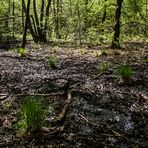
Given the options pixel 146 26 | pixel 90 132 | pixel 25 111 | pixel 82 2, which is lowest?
pixel 90 132

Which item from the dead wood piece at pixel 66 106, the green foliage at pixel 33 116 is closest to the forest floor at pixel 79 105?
the dead wood piece at pixel 66 106

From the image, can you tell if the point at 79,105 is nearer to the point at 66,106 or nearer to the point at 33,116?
the point at 66,106

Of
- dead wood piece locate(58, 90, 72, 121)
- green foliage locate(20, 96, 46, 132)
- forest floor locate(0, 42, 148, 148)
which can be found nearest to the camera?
green foliage locate(20, 96, 46, 132)

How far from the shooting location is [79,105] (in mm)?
7000

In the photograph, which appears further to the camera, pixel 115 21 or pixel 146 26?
pixel 115 21

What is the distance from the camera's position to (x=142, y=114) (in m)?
6.48

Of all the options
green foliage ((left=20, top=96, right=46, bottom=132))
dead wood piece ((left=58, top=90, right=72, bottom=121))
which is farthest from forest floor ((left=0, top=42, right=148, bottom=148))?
green foliage ((left=20, top=96, right=46, bottom=132))

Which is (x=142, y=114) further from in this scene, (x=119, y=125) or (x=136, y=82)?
(x=136, y=82)

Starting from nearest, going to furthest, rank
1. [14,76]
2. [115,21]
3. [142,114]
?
[142,114] < [14,76] < [115,21]

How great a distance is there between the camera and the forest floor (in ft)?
17.4

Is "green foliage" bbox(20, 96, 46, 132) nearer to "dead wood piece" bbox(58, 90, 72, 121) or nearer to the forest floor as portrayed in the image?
the forest floor

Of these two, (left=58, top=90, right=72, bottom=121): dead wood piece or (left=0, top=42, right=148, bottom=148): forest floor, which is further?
(left=58, top=90, right=72, bottom=121): dead wood piece

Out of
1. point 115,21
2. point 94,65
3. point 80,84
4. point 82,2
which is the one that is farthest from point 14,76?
point 82,2

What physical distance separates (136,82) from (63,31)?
2598cm
